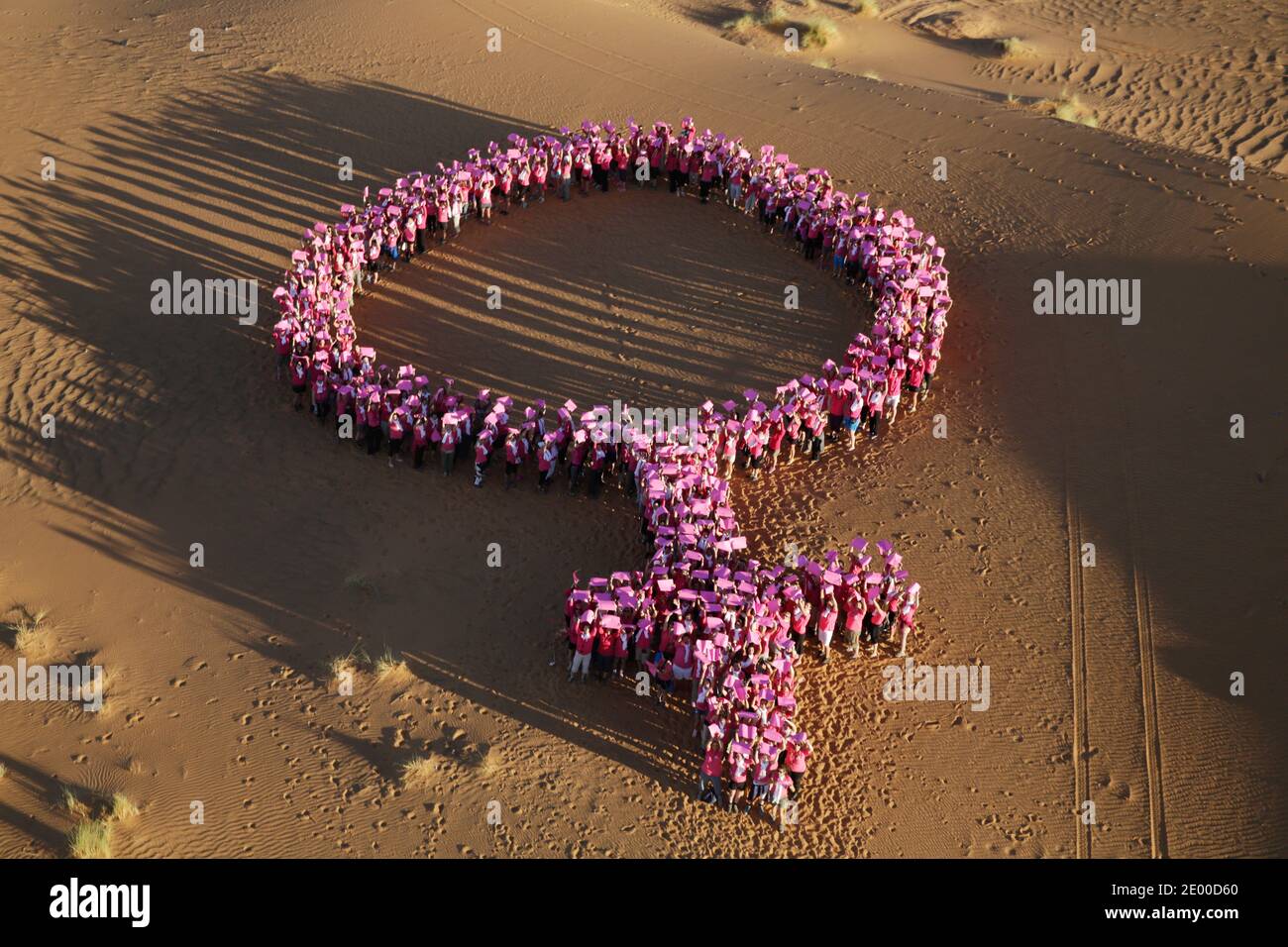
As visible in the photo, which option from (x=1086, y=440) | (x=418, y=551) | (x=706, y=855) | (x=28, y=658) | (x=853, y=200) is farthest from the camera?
(x=853, y=200)

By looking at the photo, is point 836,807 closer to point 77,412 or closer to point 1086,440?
point 1086,440

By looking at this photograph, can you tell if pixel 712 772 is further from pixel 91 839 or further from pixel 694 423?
pixel 91 839

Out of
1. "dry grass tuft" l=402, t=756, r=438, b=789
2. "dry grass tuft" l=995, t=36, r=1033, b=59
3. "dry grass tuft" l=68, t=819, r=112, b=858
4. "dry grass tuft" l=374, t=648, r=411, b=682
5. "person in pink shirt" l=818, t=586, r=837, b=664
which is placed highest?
"dry grass tuft" l=995, t=36, r=1033, b=59

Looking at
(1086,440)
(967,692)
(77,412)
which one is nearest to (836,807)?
(967,692)

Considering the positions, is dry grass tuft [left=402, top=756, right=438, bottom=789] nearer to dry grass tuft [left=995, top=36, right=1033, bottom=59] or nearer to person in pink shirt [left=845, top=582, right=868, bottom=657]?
person in pink shirt [left=845, top=582, right=868, bottom=657]

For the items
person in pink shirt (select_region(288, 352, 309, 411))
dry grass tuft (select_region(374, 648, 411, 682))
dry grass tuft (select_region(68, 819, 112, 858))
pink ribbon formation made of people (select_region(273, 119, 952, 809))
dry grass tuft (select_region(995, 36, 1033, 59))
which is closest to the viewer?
dry grass tuft (select_region(68, 819, 112, 858))

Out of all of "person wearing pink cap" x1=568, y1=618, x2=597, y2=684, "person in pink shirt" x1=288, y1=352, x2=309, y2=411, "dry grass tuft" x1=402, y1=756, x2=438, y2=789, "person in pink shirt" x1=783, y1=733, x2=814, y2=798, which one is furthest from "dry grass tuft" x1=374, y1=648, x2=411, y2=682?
"person in pink shirt" x1=288, y1=352, x2=309, y2=411
